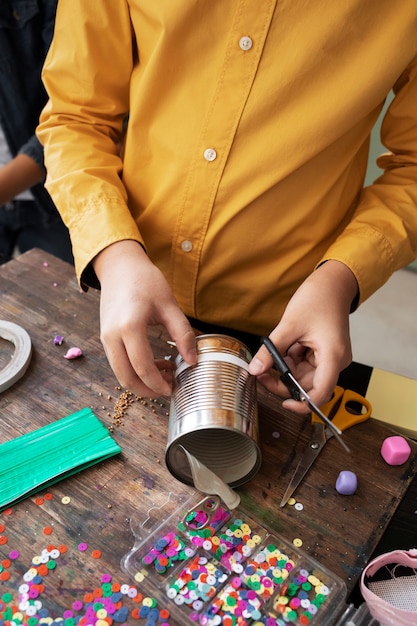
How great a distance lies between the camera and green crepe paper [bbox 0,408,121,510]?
63 centimetres

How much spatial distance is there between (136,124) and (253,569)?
637 mm

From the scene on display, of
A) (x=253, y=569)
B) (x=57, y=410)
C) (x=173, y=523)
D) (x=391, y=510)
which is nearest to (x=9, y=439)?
(x=57, y=410)

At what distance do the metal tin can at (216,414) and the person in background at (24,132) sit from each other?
32.7 inches

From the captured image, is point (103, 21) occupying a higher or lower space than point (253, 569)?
higher

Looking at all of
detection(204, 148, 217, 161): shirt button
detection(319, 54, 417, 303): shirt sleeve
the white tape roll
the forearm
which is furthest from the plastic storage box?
the forearm

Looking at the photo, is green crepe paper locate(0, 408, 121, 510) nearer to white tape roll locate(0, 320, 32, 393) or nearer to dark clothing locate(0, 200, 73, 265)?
white tape roll locate(0, 320, 32, 393)

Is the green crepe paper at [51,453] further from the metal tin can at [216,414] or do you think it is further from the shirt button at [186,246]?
the shirt button at [186,246]

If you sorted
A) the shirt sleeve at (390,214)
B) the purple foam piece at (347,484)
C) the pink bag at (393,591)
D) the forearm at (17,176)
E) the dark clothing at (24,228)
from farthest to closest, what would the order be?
the dark clothing at (24,228), the forearm at (17,176), the shirt sleeve at (390,214), the purple foam piece at (347,484), the pink bag at (393,591)

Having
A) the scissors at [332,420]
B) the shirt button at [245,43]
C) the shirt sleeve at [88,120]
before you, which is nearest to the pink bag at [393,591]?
the scissors at [332,420]

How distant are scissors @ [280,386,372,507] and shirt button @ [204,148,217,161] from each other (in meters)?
0.39

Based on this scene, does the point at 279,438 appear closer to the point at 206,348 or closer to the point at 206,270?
the point at 206,348

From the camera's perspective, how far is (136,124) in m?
0.81

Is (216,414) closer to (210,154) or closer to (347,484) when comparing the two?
(347,484)

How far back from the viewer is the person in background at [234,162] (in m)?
0.67
